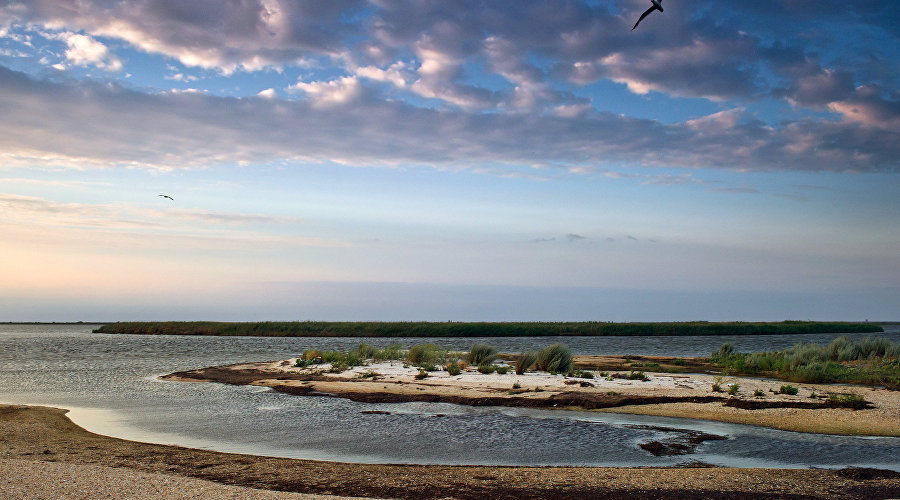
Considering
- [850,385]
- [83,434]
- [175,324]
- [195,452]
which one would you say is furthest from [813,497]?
[175,324]

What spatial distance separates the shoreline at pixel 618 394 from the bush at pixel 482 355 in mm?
4469

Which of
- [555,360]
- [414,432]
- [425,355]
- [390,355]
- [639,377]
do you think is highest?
[555,360]

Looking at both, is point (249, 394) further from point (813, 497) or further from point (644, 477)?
point (813, 497)

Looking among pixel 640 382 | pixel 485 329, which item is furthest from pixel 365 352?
pixel 485 329

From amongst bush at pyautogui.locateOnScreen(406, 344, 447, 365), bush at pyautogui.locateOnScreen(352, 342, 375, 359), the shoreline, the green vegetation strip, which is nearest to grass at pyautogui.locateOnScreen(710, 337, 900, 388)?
the shoreline

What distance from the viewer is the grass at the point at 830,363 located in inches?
1166

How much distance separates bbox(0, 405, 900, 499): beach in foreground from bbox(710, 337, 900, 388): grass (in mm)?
18840

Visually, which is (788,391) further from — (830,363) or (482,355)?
(482,355)

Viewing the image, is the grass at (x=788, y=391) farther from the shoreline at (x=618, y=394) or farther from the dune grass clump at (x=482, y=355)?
the dune grass clump at (x=482, y=355)

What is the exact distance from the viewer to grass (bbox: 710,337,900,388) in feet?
97.2

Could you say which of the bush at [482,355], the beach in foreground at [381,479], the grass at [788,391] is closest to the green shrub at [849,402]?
the grass at [788,391]

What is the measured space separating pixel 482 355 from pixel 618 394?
14.4 meters

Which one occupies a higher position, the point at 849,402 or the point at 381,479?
the point at 849,402

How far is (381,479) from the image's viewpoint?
11992mm
